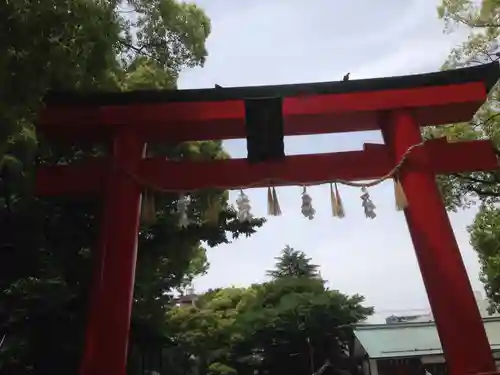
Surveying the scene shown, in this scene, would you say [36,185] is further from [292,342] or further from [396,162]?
[292,342]

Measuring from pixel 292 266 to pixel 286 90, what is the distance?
26.4 meters

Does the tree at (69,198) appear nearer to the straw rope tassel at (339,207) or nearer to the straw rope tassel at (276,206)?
the straw rope tassel at (276,206)

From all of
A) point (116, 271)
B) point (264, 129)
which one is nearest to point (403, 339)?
point (264, 129)

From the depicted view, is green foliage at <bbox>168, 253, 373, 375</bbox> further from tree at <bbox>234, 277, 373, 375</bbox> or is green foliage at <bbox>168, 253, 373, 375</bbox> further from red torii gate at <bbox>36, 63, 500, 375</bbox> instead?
red torii gate at <bbox>36, 63, 500, 375</bbox>

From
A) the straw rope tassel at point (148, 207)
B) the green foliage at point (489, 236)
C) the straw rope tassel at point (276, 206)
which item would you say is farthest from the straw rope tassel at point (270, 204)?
the green foliage at point (489, 236)

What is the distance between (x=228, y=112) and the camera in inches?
225

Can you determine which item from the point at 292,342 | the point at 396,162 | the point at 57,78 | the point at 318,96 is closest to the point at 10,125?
the point at 57,78

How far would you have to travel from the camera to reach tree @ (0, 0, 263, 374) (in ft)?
14.5

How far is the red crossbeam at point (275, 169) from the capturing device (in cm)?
563

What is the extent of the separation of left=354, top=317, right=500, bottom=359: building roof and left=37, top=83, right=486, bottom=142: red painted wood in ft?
34.7

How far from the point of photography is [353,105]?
18.9 feet

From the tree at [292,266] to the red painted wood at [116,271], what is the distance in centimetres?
2607

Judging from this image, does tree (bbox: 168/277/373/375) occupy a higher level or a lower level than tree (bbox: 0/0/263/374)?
higher

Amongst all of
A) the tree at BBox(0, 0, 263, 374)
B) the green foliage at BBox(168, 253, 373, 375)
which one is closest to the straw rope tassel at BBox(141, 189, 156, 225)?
the tree at BBox(0, 0, 263, 374)
